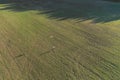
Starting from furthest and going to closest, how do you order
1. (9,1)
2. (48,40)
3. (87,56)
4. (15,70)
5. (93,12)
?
1. (9,1)
2. (93,12)
3. (48,40)
4. (87,56)
5. (15,70)

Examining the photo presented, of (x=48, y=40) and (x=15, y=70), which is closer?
(x=15, y=70)

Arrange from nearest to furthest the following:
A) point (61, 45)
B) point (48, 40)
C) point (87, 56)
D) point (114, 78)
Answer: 1. point (114, 78)
2. point (87, 56)
3. point (61, 45)
4. point (48, 40)

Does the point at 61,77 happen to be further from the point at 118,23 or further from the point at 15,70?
the point at 118,23

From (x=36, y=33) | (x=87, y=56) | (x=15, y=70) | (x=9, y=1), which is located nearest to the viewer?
(x=15, y=70)

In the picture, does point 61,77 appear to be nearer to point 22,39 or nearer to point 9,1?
point 22,39

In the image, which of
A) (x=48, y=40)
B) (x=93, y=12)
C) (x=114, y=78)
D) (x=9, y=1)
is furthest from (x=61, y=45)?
(x=9, y=1)

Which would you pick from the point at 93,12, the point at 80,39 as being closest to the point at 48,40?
the point at 80,39

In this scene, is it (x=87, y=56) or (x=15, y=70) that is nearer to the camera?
(x=15, y=70)
